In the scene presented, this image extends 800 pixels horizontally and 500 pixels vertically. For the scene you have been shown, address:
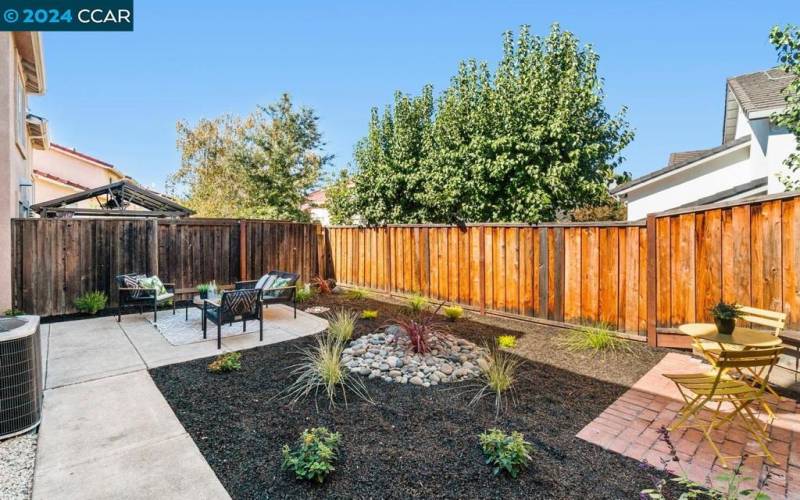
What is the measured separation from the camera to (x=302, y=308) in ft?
26.9

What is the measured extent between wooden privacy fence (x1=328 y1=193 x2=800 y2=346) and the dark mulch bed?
48.7 inches

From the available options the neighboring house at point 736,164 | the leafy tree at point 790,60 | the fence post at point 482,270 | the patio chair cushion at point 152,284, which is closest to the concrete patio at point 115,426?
the patio chair cushion at point 152,284

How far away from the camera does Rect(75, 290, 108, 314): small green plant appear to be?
7289 mm

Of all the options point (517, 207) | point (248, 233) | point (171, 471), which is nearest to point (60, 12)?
point (248, 233)

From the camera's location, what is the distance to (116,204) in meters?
11.3

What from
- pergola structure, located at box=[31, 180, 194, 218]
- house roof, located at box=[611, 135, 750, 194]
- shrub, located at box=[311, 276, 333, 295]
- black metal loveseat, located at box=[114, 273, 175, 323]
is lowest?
shrub, located at box=[311, 276, 333, 295]

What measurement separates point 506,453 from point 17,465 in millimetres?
3337

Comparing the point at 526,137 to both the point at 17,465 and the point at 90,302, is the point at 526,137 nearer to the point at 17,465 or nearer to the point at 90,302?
the point at 17,465

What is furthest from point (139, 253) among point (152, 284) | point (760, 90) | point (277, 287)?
point (760, 90)

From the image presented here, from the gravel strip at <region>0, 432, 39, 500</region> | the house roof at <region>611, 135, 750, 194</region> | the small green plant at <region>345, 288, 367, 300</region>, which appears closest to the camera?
the gravel strip at <region>0, 432, 39, 500</region>

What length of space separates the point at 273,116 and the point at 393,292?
12.3 m

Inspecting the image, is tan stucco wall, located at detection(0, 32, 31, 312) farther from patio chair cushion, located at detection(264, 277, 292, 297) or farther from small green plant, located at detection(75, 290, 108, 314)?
patio chair cushion, located at detection(264, 277, 292, 297)

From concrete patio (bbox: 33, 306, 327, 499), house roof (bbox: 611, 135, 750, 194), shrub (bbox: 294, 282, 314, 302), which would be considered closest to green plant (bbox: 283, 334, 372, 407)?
concrete patio (bbox: 33, 306, 327, 499)
